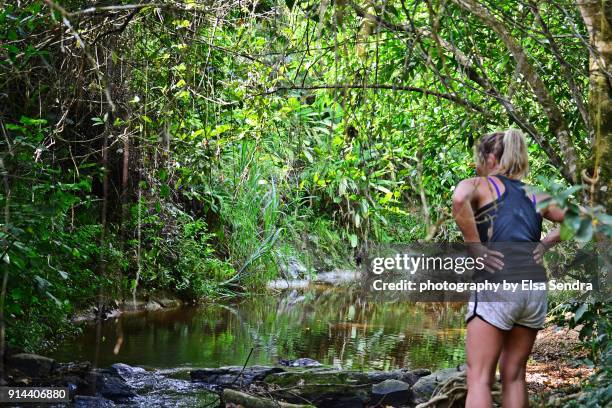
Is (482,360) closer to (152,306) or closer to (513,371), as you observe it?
(513,371)

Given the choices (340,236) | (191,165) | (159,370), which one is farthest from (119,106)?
(340,236)

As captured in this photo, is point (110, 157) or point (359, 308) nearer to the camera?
point (110, 157)

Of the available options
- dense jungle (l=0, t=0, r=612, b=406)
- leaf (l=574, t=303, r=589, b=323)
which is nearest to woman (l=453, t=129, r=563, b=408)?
dense jungle (l=0, t=0, r=612, b=406)

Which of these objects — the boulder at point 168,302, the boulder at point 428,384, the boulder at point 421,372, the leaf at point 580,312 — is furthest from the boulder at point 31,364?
the boulder at point 168,302

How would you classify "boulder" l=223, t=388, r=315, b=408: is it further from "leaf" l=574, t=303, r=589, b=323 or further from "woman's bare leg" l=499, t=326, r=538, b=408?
"woman's bare leg" l=499, t=326, r=538, b=408

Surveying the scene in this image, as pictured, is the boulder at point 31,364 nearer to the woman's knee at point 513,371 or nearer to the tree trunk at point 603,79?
the woman's knee at point 513,371

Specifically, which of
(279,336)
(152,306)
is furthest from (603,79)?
(152,306)

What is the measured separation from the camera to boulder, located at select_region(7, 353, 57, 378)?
19.7 feet

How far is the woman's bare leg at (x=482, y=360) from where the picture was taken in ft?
11.4

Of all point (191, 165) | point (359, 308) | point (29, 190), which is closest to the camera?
point (29, 190)

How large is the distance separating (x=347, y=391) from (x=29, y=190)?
285 centimetres

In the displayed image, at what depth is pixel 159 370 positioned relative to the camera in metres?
7.27

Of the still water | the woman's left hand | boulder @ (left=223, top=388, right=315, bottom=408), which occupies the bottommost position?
the still water

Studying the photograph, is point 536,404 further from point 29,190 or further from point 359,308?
point 359,308
